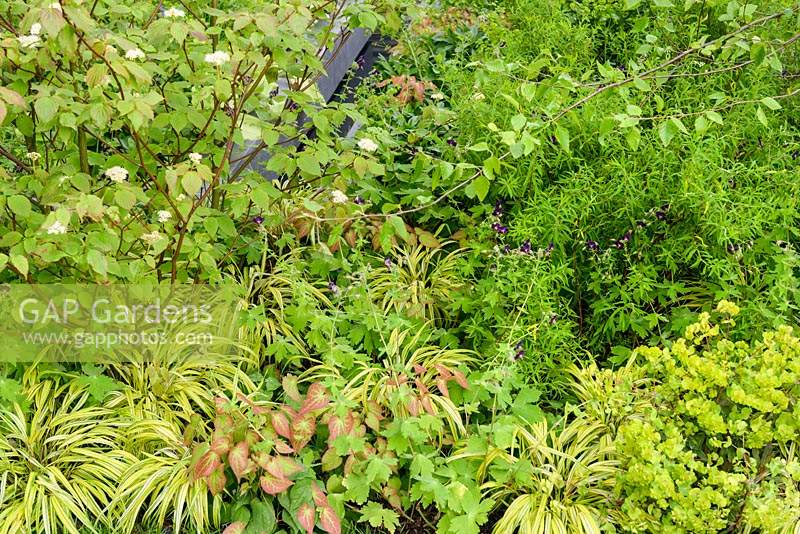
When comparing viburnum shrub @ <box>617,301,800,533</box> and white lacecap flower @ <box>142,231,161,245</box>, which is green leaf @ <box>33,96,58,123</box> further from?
viburnum shrub @ <box>617,301,800,533</box>

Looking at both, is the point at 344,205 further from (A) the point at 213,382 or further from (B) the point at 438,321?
(A) the point at 213,382

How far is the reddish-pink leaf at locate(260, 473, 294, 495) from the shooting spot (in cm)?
233

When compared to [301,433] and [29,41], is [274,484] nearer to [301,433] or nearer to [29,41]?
[301,433]

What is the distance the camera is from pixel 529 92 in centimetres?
256

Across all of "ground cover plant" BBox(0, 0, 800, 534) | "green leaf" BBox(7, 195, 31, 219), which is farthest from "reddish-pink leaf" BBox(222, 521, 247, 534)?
"green leaf" BBox(7, 195, 31, 219)

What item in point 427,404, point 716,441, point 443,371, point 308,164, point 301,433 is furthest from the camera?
point 308,164

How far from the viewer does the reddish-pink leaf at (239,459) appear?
229 cm

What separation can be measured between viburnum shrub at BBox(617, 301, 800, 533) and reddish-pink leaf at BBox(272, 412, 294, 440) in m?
1.04

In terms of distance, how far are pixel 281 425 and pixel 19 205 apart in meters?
1.07

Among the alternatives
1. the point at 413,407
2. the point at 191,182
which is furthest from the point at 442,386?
the point at 191,182

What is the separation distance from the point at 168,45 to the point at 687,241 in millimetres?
2138

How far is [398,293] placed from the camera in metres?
3.16

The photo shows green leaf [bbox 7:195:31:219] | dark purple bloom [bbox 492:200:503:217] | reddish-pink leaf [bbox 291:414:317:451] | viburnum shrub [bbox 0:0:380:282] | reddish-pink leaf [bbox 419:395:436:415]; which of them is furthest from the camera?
dark purple bloom [bbox 492:200:503:217]

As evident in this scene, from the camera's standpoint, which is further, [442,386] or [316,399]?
[442,386]
